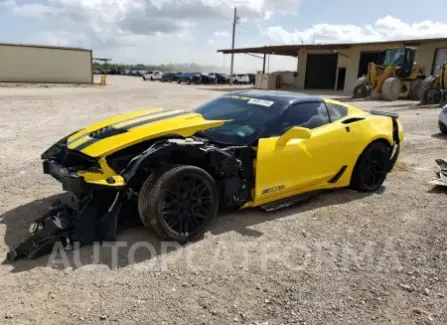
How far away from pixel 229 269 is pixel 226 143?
135 cm

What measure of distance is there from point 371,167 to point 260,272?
263 cm

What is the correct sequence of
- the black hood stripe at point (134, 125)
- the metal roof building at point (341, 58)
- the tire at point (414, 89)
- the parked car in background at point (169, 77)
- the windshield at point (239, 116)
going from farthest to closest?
the parked car in background at point (169, 77) < the metal roof building at point (341, 58) < the tire at point (414, 89) < the windshield at point (239, 116) < the black hood stripe at point (134, 125)

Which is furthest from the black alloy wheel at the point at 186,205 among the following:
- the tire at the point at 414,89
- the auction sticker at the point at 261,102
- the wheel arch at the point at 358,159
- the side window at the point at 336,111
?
the tire at the point at 414,89

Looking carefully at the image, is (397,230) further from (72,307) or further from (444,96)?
(444,96)

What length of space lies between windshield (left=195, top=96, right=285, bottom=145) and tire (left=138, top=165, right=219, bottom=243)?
26.0 inches

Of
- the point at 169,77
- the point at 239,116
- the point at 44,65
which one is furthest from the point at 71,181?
the point at 169,77

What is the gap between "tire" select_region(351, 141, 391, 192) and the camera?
5035mm

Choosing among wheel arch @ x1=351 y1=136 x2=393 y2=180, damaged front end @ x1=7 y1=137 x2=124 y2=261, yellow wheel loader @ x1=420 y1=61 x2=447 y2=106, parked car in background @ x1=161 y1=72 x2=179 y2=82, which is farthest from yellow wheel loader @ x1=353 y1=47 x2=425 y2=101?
parked car in background @ x1=161 y1=72 x2=179 y2=82

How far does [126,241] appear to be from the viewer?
11.8 feet

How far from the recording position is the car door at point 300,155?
13.4 ft

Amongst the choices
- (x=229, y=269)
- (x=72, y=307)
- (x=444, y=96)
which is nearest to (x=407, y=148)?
(x=229, y=269)

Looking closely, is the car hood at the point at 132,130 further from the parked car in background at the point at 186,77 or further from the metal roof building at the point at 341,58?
the parked car in background at the point at 186,77

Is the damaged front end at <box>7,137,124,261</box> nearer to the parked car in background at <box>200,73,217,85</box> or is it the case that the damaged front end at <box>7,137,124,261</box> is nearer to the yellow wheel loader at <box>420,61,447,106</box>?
the yellow wheel loader at <box>420,61,447,106</box>

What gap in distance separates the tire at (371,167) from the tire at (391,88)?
15718mm
